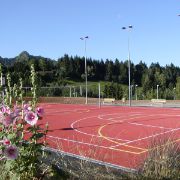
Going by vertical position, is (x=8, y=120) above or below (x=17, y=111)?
below

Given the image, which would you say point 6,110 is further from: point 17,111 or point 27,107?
point 27,107

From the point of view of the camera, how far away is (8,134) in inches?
193

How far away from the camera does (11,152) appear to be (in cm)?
451

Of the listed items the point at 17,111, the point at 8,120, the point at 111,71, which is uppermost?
the point at 111,71

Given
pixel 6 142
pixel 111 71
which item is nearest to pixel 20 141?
pixel 6 142

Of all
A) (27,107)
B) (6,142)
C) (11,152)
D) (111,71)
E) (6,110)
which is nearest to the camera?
(11,152)

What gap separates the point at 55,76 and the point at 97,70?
2733cm

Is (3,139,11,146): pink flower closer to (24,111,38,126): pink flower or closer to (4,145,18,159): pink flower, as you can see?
(4,145,18,159): pink flower

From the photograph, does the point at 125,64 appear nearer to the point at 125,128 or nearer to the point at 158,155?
the point at 125,128

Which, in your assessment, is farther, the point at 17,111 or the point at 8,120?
the point at 17,111

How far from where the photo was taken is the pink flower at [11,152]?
450 cm

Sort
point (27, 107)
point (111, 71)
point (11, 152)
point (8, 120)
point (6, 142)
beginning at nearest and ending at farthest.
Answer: point (11, 152)
point (6, 142)
point (8, 120)
point (27, 107)
point (111, 71)

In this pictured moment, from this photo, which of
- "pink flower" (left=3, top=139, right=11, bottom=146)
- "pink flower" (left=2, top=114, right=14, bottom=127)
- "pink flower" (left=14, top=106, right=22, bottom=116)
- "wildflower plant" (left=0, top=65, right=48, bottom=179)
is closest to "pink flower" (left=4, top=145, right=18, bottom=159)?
"wildflower plant" (left=0, top=65, right=48, bottom=179)

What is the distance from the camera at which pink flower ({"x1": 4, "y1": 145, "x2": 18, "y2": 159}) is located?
450 cm
